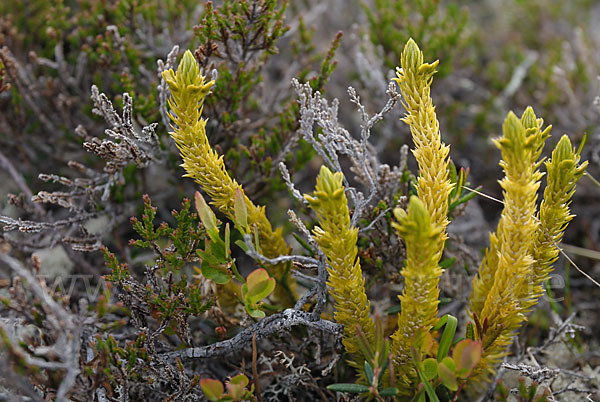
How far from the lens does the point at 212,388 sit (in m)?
1.48

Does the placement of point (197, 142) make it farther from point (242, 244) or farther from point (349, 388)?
point (349, 388)

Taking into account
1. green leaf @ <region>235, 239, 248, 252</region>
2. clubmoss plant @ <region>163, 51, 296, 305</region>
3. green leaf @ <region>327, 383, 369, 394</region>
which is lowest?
green leaf @ <region>327, 383, 369, 394</region>

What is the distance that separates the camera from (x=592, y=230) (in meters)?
2.99

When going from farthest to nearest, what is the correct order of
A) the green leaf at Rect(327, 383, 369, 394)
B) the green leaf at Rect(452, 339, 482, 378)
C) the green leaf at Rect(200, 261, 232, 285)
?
the green leaf at Rect(200, 261, 232, 285), the green leaf at Rect(327, 383, 369, 394), the green leaf at Rect(452, 339, 482, 378)

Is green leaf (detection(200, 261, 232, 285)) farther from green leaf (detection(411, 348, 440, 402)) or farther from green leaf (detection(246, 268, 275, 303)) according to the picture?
green leaf (detection(411, 348, 440, 402))

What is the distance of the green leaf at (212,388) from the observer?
1460 millimetres

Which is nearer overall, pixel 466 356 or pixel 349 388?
pixel 466 356

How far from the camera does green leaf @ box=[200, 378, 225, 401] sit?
1.46m

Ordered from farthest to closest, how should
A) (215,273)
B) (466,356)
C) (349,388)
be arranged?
(215,273)
(349,388)
(466,356)

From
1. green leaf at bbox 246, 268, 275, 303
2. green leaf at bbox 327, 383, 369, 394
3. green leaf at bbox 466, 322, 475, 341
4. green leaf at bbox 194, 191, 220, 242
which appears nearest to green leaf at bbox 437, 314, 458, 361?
green leaf at bbox 466, 322, 475, 341

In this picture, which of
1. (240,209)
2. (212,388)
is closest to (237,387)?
(212,388)

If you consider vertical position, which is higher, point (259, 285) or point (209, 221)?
point (209, 221)

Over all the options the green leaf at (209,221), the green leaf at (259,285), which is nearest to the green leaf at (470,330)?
the green leaf at (259,285)

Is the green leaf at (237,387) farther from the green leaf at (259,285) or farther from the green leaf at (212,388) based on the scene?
the green leaf at (259,285)
